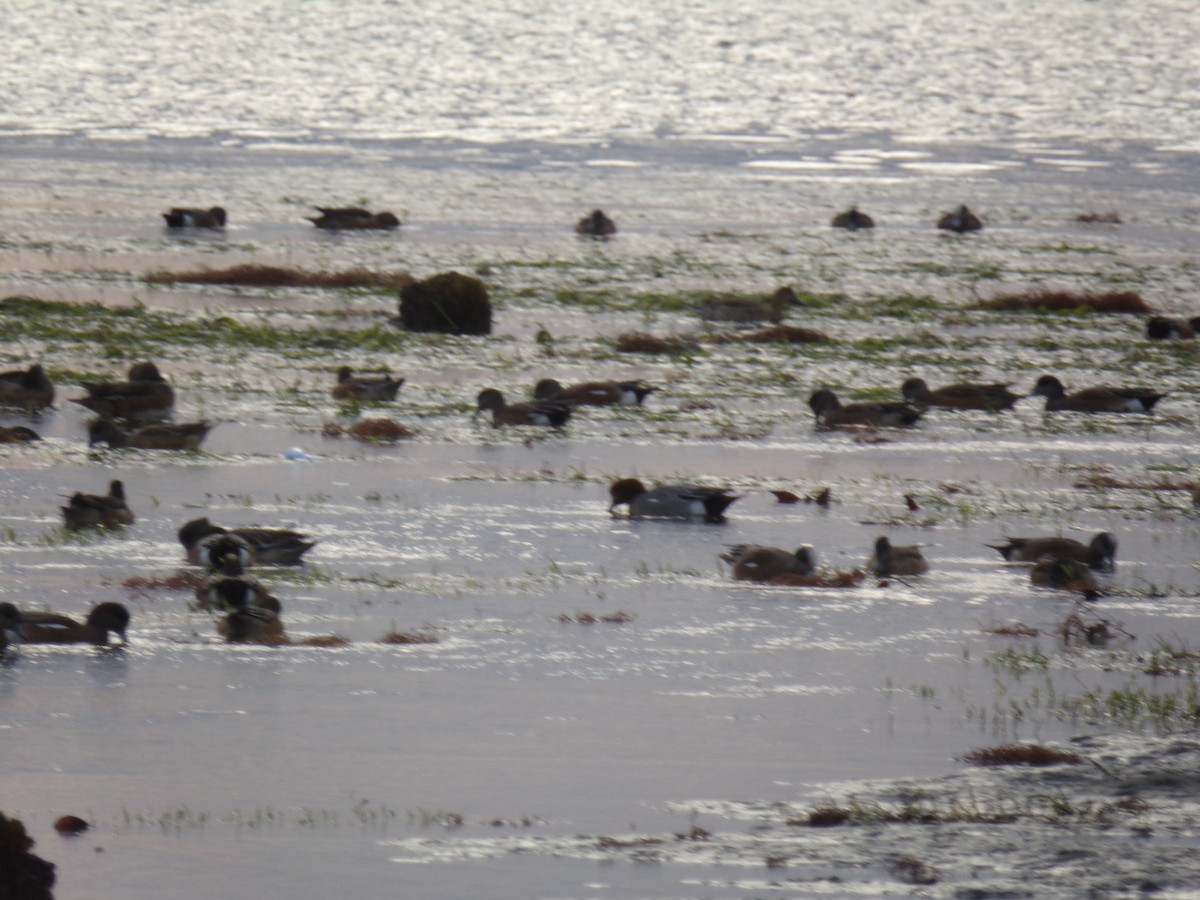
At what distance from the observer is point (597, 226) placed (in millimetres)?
31984

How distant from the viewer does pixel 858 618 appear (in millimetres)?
12055

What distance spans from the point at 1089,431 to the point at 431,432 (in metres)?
5.37

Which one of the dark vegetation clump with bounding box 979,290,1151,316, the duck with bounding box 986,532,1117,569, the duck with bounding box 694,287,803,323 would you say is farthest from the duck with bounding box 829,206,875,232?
the duck with bounding box 986,532,1117,569

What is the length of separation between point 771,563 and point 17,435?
21.6ft

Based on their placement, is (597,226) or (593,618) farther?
(597,226)

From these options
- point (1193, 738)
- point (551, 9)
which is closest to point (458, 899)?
point (1193, 738)

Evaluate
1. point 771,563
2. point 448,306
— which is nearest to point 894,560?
point 771,563

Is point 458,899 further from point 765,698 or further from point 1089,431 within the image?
point 1089,431

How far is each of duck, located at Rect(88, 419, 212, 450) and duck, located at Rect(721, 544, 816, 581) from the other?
17.5 ft

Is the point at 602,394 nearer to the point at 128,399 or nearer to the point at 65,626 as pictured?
the point at 128,399

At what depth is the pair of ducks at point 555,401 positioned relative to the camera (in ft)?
57.7

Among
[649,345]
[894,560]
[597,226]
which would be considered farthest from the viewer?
[597,226]

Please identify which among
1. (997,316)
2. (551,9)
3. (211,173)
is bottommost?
(997,316)

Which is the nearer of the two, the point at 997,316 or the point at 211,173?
the point at 997,316
